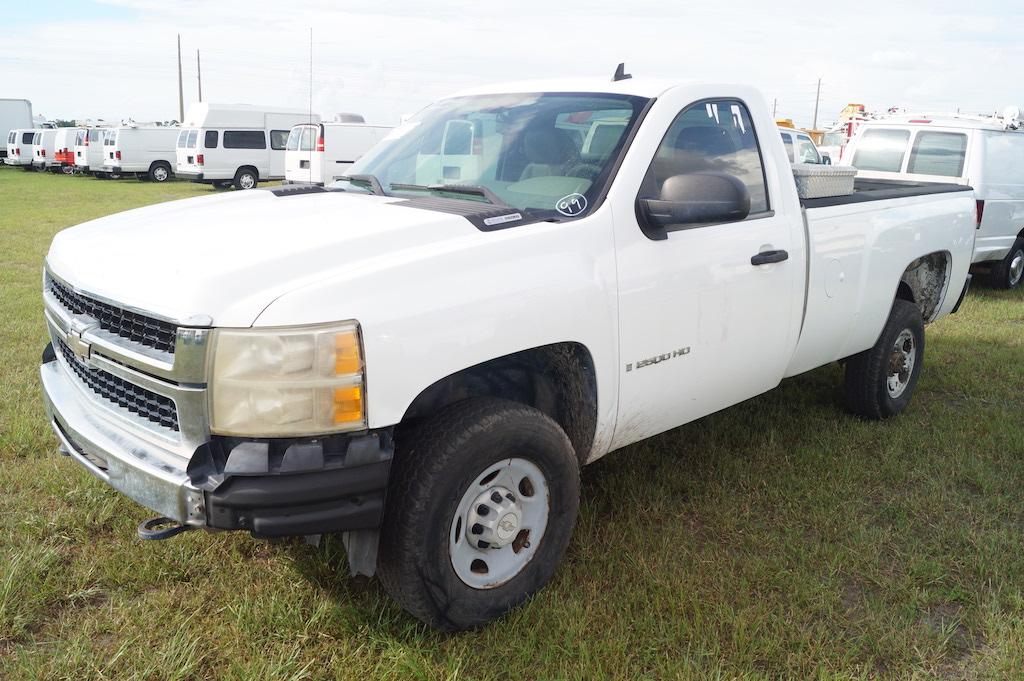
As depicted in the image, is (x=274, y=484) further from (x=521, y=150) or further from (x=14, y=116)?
(x=14, y=116)

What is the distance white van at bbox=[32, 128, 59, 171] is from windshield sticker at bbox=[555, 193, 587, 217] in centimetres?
3749

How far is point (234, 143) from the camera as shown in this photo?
1033 inches

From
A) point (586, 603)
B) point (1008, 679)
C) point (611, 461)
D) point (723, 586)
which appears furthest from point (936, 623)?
point (611, 461)

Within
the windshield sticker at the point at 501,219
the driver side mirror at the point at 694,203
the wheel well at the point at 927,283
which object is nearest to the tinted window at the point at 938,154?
the wheel well at the point at 927,283

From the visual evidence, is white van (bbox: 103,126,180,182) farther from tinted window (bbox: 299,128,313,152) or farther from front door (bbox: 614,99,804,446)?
front door (bbox: 614,99,804,446)

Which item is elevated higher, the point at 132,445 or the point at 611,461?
the point at 132,445

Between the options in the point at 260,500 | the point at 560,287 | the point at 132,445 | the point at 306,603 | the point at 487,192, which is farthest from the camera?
the point at 487,192

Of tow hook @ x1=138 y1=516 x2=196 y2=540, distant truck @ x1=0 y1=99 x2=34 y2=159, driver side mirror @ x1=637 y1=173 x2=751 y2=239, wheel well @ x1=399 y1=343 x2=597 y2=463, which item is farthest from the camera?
distant truck @ x1=0 y1=99 x2=34 y2=159

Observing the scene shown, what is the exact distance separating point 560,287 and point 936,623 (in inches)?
73.0

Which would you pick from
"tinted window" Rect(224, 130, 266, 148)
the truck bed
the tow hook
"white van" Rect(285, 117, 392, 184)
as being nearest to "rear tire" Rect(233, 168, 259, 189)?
"tinted window" Rect(224, 130, 266, 148)

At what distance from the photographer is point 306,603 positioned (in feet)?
10.0

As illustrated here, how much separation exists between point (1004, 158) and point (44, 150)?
120 feet

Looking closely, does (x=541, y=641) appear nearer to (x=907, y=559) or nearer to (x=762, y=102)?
(x=907, y=559)

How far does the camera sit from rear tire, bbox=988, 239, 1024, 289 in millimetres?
9586
